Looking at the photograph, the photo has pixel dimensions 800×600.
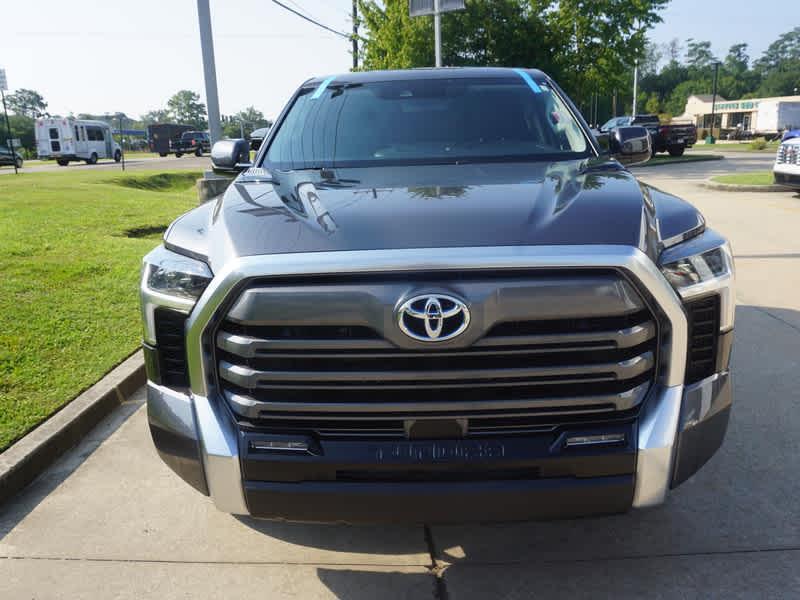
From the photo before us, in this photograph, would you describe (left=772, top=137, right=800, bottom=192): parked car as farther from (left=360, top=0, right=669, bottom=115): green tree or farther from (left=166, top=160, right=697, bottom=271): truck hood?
(left=166, top=160, right=697, bottom=271): truck hood

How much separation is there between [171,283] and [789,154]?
45.5 feet

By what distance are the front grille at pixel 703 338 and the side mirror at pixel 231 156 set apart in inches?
102

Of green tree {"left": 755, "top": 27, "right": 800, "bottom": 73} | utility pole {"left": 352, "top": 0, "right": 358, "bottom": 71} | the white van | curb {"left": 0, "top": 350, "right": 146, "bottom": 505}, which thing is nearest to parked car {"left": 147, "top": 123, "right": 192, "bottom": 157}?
the white van

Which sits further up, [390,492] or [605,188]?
[605,188]

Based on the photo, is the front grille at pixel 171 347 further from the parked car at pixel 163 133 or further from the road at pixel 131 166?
the parked car at pixel 163 133

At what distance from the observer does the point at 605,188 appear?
9.08ft

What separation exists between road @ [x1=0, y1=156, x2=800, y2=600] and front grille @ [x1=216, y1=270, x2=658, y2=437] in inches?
28.1

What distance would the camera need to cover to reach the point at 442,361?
2225mm

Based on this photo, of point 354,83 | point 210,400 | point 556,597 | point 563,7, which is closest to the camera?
point 210,400

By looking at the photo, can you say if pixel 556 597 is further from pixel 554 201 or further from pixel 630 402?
pixel 554 201

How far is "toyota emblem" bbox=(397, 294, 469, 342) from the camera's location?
2131 millimetres

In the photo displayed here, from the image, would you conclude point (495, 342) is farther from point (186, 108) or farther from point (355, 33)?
point (186, 108)

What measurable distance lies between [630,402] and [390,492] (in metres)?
0.78

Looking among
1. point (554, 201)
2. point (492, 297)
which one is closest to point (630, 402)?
point (492, 297)
